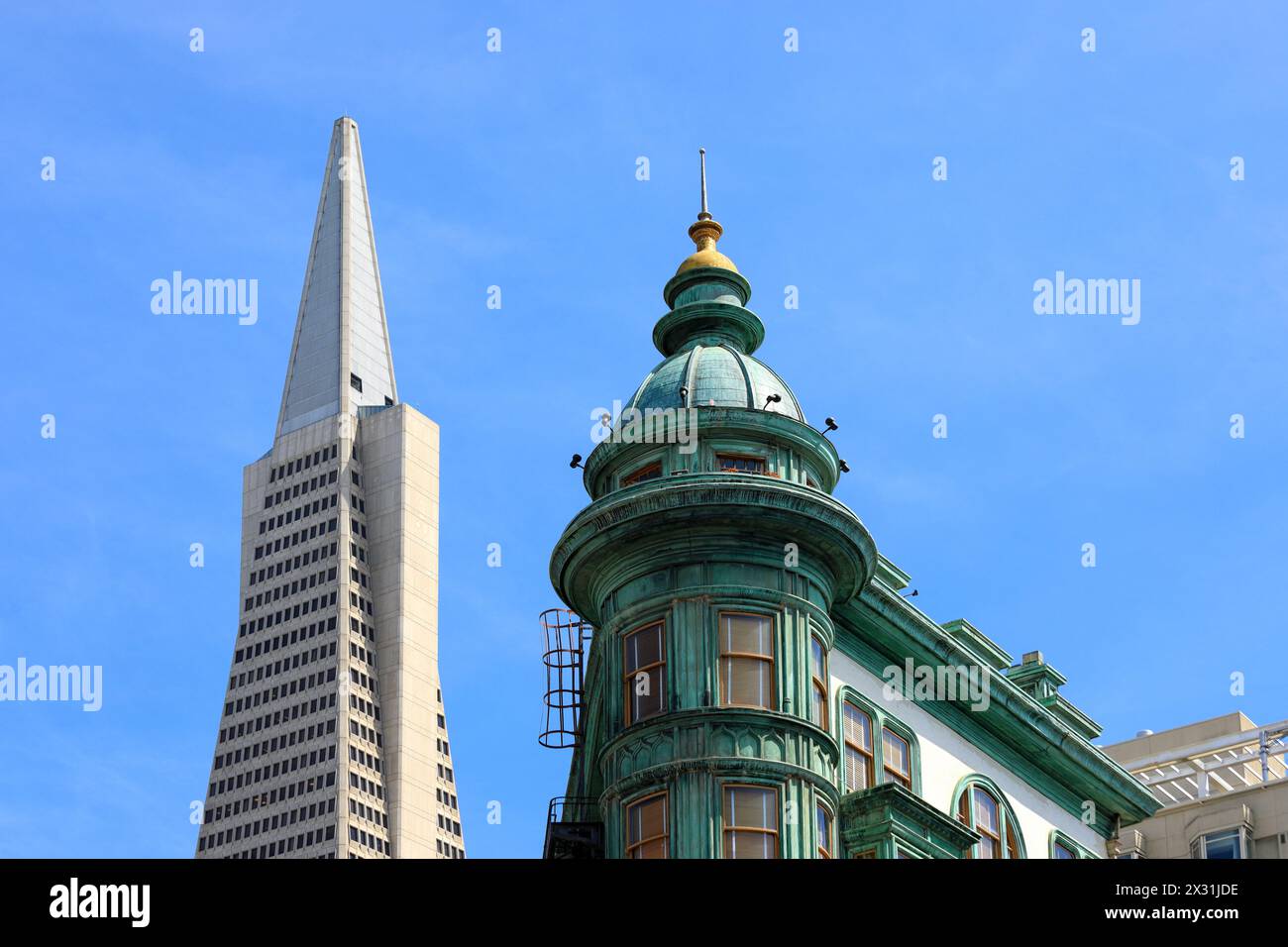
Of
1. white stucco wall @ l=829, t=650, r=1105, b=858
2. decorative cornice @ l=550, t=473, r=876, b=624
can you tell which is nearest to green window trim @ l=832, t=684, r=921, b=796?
white stucco wall @ l=829, t=650, r=1105, b=858

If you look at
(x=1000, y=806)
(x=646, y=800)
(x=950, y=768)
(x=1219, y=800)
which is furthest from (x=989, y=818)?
(x=1219, y=800)

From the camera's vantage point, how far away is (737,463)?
44.0 meters

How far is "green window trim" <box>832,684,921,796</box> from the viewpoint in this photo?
4322 centimetres

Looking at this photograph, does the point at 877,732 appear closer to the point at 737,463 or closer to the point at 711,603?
the point at 711,603

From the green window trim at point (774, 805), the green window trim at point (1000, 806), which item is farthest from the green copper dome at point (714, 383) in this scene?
the green window trim at point (1000, 806)

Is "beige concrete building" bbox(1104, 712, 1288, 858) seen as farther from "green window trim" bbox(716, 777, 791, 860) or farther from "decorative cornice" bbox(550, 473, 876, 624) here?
"green window trim" bbox(716, 777, 791, 860)

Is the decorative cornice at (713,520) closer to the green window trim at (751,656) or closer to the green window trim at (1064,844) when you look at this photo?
the green window trim at (751,656)

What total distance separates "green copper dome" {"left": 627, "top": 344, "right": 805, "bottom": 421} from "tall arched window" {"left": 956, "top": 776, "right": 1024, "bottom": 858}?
907cm

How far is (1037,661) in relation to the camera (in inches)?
2108

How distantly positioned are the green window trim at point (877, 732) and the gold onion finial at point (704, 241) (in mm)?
10335

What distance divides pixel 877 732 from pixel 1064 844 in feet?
27.9

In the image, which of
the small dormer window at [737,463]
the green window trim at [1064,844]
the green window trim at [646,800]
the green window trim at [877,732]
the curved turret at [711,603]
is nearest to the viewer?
the green window trim at [646,800]

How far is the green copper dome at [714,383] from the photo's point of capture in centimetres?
4472
